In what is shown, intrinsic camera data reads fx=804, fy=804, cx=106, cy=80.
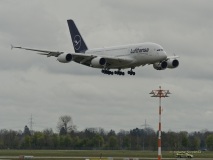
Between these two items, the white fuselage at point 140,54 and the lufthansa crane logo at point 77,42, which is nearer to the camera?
the white fuselage at point 140,54

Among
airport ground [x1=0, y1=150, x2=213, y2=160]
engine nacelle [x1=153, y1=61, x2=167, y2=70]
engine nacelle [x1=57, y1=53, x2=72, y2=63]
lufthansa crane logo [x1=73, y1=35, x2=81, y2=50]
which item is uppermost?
lufthansa crane logo [x1=73, y1=35, x2=81, y2=50]

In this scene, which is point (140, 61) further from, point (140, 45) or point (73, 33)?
point (73, 33)

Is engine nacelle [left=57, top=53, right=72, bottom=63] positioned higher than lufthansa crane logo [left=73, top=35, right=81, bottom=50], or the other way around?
lufthansa crane logo [left=73, top=35, right=81, bottom=50]

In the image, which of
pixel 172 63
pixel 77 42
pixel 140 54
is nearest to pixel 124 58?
pixel 140 54

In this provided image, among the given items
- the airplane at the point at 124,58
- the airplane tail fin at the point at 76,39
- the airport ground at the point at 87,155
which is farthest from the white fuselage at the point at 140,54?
the airport ground at the point at 87,155

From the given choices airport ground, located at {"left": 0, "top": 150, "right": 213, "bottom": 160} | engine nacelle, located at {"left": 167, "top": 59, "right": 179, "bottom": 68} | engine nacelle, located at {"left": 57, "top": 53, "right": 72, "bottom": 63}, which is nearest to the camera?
engine nacelle, located at {"left": 167, "top": 59, "right": 179, "bottom": 68}

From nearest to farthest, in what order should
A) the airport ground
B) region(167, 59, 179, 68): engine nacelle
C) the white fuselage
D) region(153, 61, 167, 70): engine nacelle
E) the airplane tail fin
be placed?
1. the white fuselage
2. region(153, 61, 167, 70): engine nacelle
3. region(167, 59, 179, 68): engine nacelle
4. the airport ground
5. the airplane tail fin

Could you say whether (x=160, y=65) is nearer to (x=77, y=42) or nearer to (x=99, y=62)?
(x=99, y=62)

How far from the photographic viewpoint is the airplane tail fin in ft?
496

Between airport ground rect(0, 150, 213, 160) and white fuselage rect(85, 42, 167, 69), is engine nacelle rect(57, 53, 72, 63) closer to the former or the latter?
white fuselage rect(85, 42, 167, 69)

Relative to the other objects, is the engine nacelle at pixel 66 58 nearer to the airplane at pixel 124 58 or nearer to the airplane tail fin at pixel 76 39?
the airplane at pixel 124 58

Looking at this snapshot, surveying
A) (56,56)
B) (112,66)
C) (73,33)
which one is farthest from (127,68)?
(73,33)

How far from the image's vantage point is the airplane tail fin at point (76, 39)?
151 m

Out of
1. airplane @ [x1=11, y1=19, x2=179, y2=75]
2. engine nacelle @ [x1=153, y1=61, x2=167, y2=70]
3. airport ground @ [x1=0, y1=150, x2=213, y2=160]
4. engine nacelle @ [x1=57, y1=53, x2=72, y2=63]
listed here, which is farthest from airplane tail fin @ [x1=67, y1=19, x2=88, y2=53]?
engine nacelle @ [x1=153, y1=61, x2=167, y2=70]
